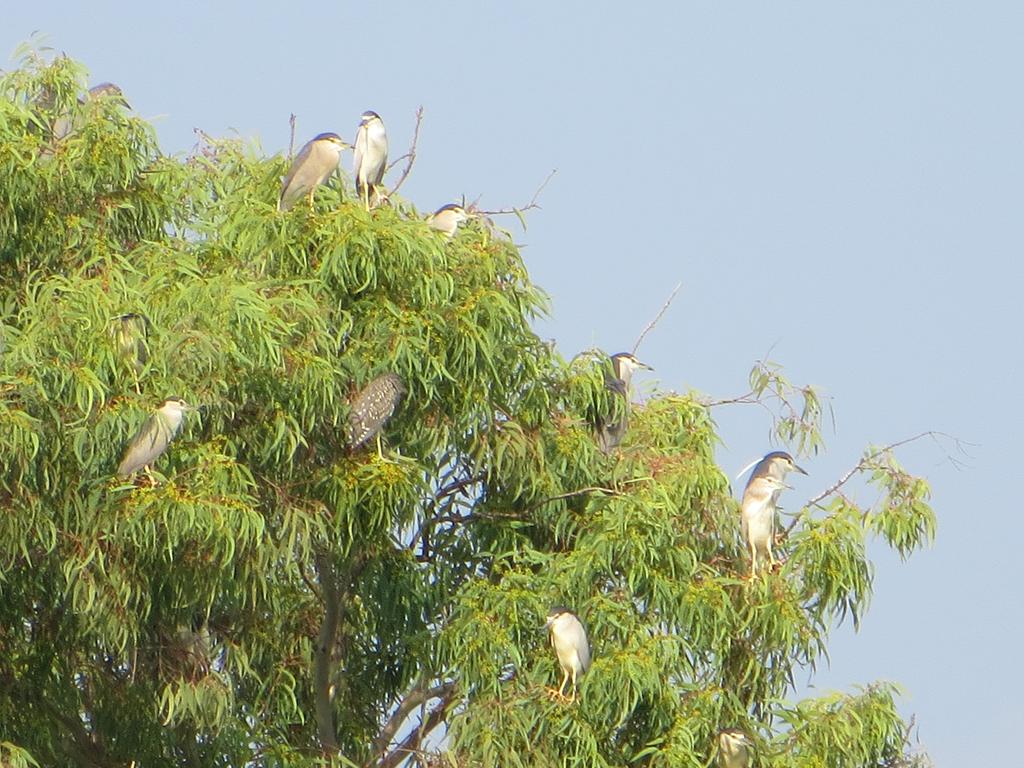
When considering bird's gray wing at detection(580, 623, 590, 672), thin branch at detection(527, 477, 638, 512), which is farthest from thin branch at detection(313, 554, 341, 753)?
bird's gray wing at detection(580, 623, 590, 672)

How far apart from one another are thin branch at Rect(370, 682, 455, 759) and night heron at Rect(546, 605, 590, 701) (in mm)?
1453

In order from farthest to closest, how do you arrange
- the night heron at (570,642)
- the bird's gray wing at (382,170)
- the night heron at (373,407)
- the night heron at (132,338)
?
the bird's gray wing at (382,170) → the night heron at (373,407) → the night heron at (570,642) → the night heron at (132,338)

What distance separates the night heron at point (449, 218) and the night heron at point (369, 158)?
1.01 ft

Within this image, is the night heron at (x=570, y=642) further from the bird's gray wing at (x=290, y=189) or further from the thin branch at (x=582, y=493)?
the bird's gray wing at (x=290, y=189)

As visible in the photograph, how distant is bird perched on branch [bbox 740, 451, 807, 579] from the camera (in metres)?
8.82

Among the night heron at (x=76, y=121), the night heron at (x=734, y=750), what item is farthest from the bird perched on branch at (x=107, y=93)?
the night heron at (x=734, y=750)

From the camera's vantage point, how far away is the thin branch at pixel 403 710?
9766 mm

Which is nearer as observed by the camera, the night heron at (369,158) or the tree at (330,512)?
the tree at (330,512)

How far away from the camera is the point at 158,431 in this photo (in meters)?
7.68

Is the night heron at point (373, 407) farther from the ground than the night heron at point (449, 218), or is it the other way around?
the night heron at point (449, 218)

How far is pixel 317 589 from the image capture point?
1009cm

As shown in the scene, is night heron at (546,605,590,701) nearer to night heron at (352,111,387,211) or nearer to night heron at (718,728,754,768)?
night heron at (718,728,754,768)

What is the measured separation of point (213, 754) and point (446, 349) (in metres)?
2.42

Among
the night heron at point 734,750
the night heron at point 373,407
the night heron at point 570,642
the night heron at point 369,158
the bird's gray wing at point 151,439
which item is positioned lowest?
the bird's gray wing at point 151,439
